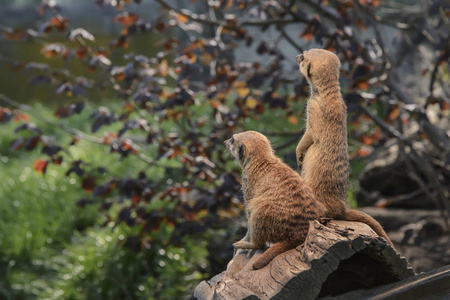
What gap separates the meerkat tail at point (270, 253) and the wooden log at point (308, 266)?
1cm

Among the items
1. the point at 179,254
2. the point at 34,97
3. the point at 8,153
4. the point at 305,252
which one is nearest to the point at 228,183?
the point at 179,254

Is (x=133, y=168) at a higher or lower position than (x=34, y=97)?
higher

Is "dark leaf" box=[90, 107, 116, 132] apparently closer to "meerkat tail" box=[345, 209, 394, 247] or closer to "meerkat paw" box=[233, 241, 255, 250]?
"meerkat paw" box=[233, 241, 255, 250]

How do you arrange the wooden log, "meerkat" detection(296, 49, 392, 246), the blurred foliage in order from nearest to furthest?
the wooden log, "meerkat" detection(296, 49, 392, 246), the blurred foliage

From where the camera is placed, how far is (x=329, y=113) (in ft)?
5.31

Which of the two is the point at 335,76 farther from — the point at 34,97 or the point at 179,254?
the point at 34,97

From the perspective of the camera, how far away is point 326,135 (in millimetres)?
1616

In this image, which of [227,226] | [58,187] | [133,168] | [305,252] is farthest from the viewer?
[133,168]

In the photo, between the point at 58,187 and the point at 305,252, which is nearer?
the point at 305,252

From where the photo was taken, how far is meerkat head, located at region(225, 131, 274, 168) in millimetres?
1637

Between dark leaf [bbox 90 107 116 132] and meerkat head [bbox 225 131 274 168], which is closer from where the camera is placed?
meerkat head [bbox 225 131 274 168]

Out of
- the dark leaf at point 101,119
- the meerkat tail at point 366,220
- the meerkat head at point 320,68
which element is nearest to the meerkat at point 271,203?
the meerkat tail at point 366,220

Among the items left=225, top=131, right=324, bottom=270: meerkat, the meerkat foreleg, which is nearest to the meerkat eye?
left=225, top=131, right=324, bottom=270: meerkat

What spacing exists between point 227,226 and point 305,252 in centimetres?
248
